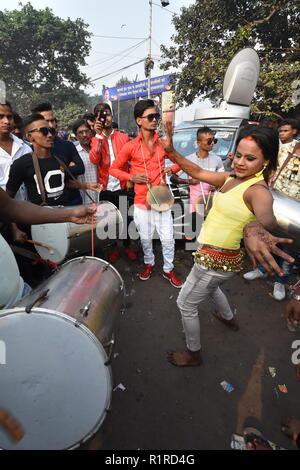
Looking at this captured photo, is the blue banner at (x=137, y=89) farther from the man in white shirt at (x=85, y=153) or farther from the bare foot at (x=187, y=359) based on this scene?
the bare foot at (x=187, y=359)

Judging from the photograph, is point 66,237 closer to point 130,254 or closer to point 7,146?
point 7,146

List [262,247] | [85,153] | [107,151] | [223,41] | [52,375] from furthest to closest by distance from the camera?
[223,41] < [85,153] < [107,151] < [52,375] < [262,247]

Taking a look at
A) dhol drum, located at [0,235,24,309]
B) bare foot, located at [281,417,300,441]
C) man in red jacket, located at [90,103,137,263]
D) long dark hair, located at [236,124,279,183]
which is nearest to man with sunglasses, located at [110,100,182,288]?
man in red jacket, located at [90,103,137,263]

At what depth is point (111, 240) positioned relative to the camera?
132 inches

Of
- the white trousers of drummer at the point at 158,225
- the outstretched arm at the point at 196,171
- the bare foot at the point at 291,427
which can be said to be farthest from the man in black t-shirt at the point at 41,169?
Result: the bare foot at the point at 291,427

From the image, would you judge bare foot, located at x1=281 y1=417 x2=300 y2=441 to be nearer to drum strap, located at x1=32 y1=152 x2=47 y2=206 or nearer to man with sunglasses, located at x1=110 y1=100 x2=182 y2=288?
man with sunglasses, located at x1=110 y1=100 x2=182 y2=288

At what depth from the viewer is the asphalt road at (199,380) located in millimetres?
1953

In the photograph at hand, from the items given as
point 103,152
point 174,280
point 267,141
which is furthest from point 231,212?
point 103,152

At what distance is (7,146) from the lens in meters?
3.14

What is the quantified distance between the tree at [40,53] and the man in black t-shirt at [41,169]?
34.9 m

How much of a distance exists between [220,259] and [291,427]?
138 centimetres

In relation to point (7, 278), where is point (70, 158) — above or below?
above

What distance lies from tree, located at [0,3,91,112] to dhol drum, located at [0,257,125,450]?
37025mm

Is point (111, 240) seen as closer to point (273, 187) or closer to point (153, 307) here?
point (153, 307)
